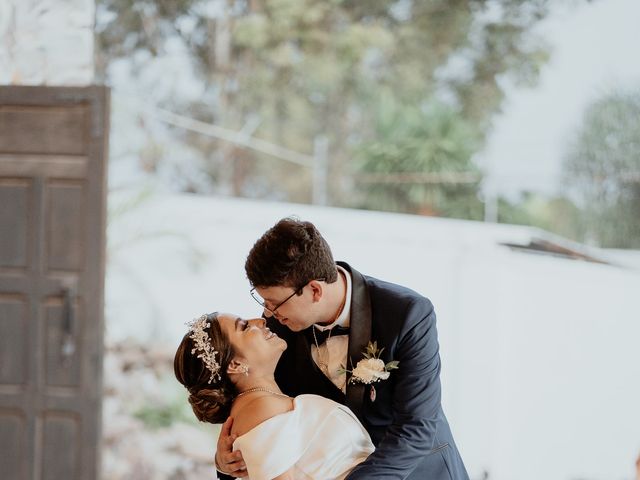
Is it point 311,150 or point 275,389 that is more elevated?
point 311,150

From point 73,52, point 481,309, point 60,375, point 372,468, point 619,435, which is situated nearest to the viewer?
point 372,468

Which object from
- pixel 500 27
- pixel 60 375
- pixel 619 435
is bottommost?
pixel 619 435

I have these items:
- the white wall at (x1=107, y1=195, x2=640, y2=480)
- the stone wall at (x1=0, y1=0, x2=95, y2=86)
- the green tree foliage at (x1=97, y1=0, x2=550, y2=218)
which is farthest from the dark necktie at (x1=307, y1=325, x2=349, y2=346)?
the green tree foliage at (x1=97, y1=0, x2=550, y2=218)

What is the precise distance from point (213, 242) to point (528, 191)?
248cm

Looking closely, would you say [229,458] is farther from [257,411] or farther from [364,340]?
[364,340]

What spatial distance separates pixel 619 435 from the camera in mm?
5160

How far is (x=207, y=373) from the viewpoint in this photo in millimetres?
2135

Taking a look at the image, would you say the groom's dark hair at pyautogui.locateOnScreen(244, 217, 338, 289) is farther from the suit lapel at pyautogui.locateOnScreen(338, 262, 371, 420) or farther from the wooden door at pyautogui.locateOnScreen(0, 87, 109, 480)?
the wooden door at pyautogui.locateOnScreen(0, 87, 109, 480)

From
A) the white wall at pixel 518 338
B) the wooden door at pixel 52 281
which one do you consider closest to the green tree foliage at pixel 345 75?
the white wall at pixel 518 338

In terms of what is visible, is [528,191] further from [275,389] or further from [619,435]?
[275,389]

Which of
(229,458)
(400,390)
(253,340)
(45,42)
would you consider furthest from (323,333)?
(45,42)

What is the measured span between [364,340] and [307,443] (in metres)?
0.30

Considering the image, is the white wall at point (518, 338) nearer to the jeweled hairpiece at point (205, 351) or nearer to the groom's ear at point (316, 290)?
the jeweled hairpiece at point (205, 351)

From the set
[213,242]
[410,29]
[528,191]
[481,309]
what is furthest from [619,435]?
[410,29]
